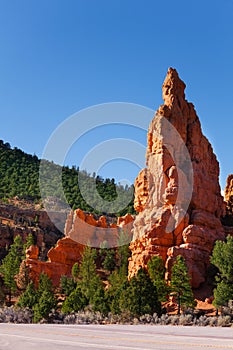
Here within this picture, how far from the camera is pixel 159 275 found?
3962 centimetres

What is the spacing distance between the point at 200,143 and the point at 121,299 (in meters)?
25.0

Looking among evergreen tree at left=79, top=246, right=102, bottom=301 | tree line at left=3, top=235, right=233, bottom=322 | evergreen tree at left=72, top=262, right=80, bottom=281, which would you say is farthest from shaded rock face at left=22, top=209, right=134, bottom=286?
tree line at left=3, top=235, right=233, bottom=322

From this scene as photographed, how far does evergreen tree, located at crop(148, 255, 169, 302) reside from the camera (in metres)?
37.7

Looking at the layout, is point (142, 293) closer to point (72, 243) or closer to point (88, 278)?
point (88, 278)

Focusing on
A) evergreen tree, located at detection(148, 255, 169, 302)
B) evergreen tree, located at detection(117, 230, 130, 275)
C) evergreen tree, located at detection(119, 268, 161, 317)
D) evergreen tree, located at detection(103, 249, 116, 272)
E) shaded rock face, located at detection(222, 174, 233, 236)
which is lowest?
evergreen tree, located at detection(119, 268, 161, 317)

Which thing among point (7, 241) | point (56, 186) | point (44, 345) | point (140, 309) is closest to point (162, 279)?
point (140, 309)

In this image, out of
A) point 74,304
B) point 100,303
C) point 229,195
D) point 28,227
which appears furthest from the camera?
point 28,227

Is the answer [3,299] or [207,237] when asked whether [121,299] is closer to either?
[207,237]

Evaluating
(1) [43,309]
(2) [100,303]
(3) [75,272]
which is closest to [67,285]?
(3) [75,272]

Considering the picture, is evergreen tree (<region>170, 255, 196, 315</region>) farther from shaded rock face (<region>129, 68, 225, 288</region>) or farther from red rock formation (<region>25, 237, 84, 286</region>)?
red rock formation (<region>25, 237, 84, 286</region>)

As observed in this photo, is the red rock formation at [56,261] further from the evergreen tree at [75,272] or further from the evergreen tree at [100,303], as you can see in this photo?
A: the evergreen tree at [100,303]

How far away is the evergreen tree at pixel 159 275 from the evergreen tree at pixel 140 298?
3.94 m

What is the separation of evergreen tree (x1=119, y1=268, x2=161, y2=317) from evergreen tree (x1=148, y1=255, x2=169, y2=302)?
394 cm

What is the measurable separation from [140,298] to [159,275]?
7476 millimetres
